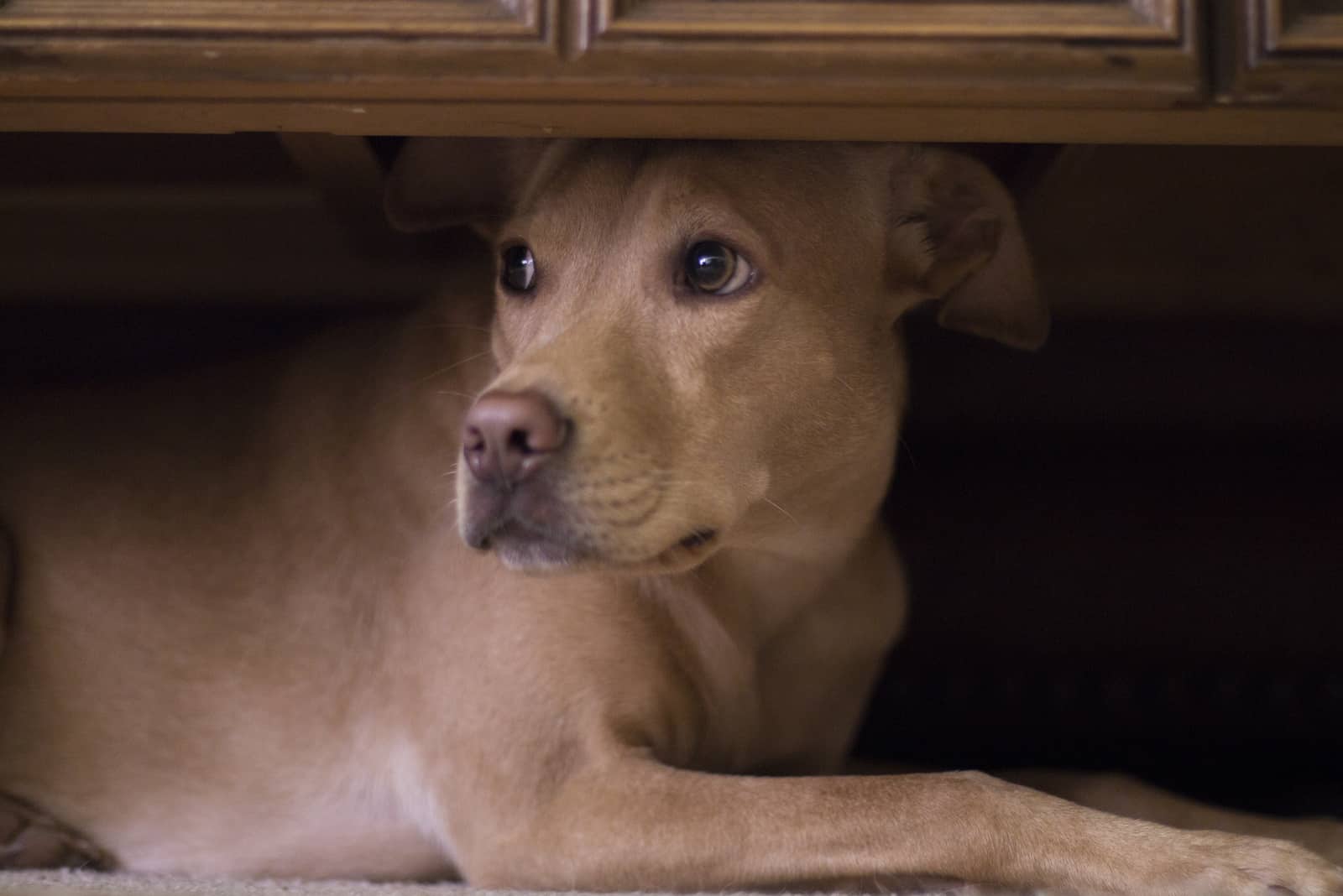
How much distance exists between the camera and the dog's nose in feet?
5.45

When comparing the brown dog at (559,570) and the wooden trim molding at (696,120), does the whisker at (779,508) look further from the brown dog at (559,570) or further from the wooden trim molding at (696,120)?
the wooden trim molding at (696,120)

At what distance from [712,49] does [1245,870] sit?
3.63 ft

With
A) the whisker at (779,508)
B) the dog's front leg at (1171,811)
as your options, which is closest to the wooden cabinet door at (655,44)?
the whisker at (779,508)

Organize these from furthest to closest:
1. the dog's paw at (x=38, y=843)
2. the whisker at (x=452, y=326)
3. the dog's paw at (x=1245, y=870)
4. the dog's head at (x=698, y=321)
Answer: the whisker at (x=452, y=326) → the dog's paw at (x=38, y=843) → the dog's head at (x=698, y=321) → the dog's paw at (x=1245, y=870)

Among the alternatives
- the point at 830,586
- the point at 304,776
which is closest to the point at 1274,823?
the point at 830,586

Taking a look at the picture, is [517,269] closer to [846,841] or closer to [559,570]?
[559,570]

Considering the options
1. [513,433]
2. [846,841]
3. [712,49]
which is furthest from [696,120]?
[846,841]

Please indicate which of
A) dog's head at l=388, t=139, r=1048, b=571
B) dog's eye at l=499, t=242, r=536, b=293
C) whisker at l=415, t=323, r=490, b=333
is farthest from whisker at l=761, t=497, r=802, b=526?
whisker at l=415, t=323, r=490, b=333

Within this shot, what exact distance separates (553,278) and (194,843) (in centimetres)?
108

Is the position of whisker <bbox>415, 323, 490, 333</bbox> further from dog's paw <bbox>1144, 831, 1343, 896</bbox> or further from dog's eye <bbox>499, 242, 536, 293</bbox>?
dog's paw <bbox>1144, 831, 1343, 896</bbox>

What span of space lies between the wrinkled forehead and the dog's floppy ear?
0.13 meters

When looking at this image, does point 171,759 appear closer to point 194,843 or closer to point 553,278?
point 194,843

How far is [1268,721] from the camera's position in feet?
9.97

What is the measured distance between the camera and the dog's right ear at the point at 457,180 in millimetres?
2252
